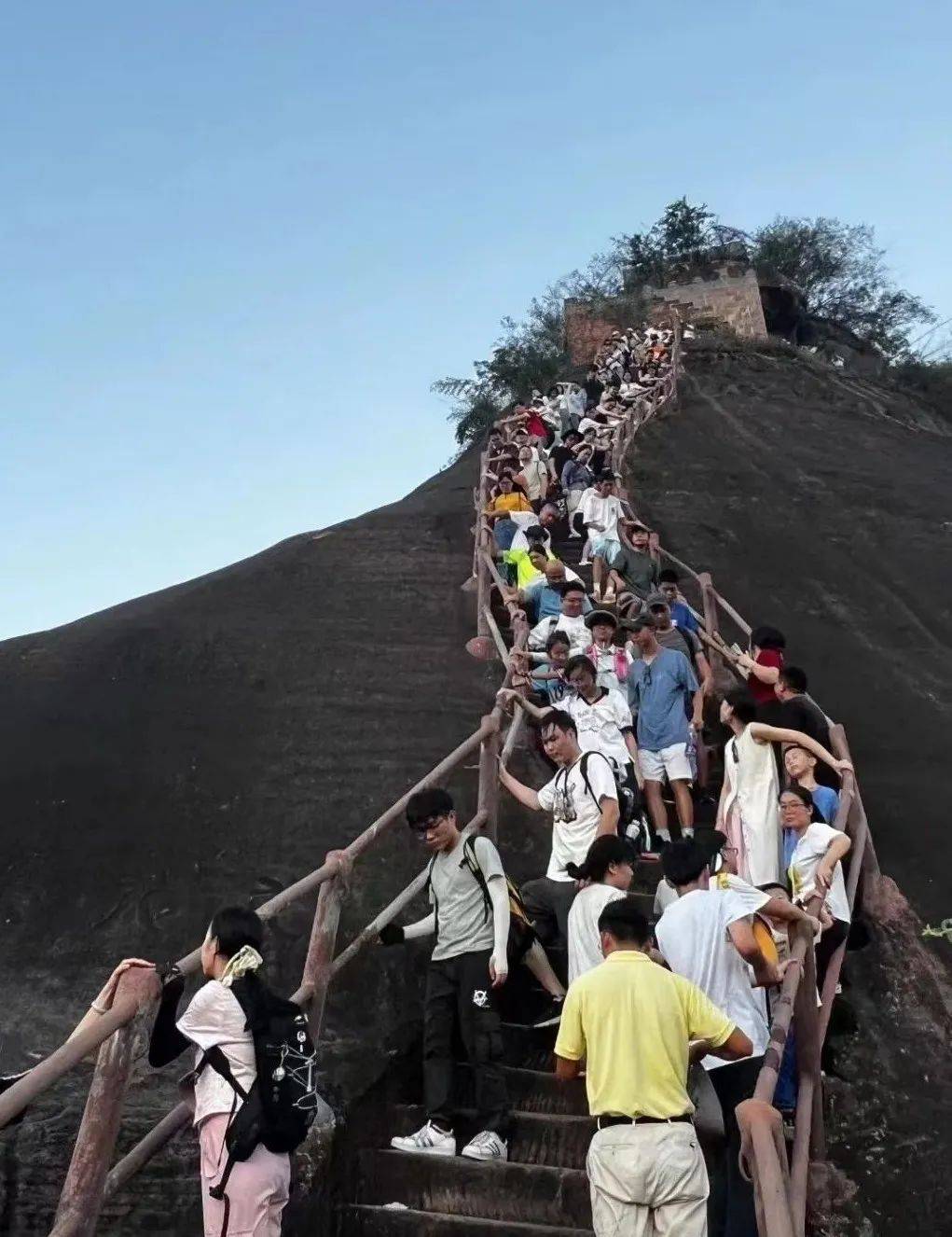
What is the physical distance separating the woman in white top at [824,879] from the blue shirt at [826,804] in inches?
20.9

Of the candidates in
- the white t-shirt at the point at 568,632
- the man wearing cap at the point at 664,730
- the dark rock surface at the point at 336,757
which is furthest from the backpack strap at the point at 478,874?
the white t-shirt at the point at 568,632

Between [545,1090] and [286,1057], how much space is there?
2235 mm

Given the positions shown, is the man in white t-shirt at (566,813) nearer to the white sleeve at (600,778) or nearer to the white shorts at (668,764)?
the white sleeve at (600,778)

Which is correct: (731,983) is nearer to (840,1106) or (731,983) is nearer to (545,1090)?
(545,1090)

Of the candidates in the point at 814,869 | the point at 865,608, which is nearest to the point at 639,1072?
the point at 814,869

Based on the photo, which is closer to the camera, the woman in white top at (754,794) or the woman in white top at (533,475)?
the woman in white top at (754,794)

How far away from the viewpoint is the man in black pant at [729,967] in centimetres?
414

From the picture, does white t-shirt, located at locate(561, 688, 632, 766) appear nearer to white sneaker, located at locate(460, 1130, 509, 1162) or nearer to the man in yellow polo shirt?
white sneaker, located at locate(460, 1130, 509, 1162)

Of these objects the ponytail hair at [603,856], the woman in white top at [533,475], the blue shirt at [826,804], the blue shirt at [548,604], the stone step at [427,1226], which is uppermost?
the woman in white top at [533,475]

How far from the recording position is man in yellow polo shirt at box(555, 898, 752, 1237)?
134 inches

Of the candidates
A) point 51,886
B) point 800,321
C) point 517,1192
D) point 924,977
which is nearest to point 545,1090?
point 517,1192

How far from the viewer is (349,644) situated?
464 inches

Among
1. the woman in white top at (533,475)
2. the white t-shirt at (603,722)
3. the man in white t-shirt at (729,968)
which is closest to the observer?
the man in white t-shirt at (729,968)

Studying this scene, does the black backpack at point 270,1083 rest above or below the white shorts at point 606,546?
below
